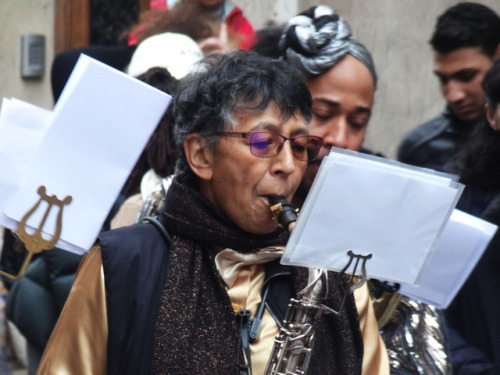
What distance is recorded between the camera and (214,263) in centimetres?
294

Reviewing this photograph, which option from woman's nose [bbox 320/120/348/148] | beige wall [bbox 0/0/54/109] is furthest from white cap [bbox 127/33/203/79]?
beige wall [bbox 0/0/54/109]

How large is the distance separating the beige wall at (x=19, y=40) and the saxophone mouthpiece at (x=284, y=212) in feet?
14.3

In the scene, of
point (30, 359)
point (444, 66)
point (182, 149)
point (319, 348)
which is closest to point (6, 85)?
point (30, 359)

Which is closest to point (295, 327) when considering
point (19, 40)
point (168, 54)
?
point (168, 54)

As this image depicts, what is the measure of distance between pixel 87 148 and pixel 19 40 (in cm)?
427

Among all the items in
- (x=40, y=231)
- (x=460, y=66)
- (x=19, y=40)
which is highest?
(x=460, y=66)

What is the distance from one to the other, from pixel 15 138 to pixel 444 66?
2.27 m

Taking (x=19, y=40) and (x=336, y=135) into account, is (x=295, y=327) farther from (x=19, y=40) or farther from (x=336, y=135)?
(x=19, y=40)

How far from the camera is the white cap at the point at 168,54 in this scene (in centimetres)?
429

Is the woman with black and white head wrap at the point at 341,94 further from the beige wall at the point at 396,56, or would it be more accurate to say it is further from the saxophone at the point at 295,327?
the beige wall at the point at 396,56

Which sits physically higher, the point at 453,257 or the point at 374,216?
the point at 374,216

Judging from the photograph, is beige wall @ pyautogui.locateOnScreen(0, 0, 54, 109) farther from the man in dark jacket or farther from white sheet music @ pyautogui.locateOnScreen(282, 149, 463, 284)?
white sheet music @ pyautogui.locateOnScreen(282, 149, 463, 284)

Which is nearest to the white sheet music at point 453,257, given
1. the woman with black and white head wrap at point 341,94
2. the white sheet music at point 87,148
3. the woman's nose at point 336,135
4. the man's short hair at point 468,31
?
the woman with black and white head wrap at point 341,94

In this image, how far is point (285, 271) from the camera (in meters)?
2.98
